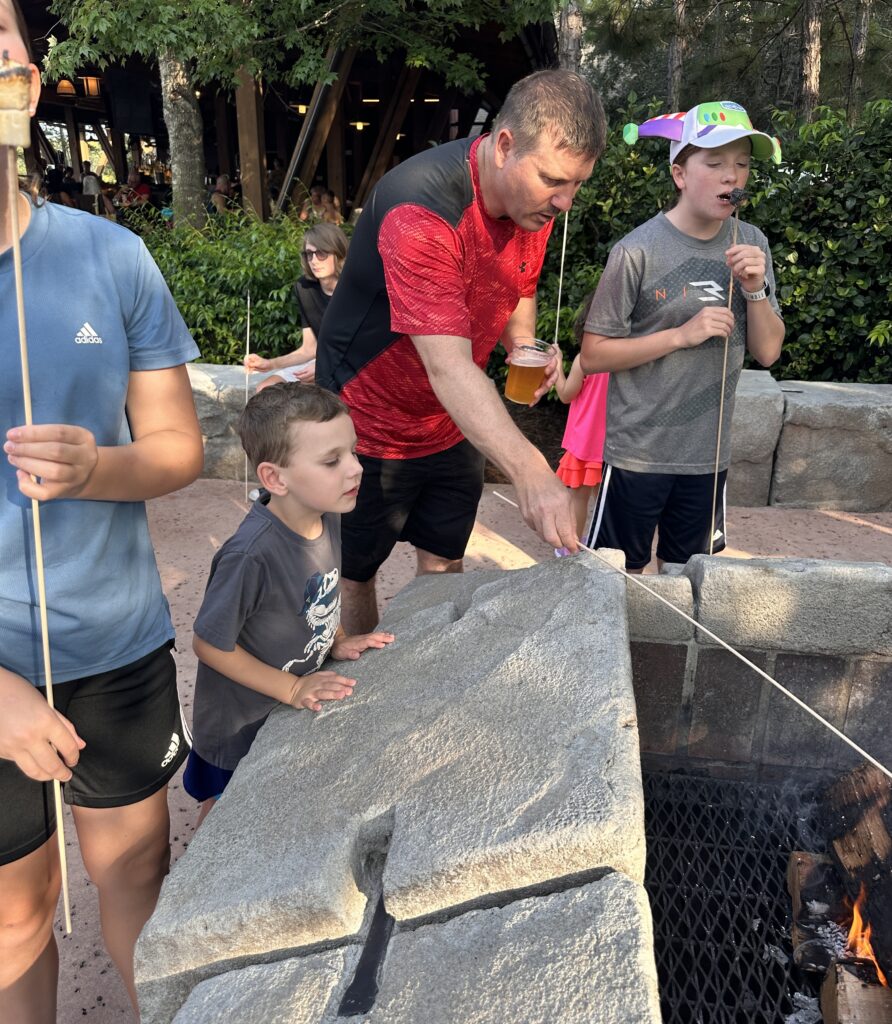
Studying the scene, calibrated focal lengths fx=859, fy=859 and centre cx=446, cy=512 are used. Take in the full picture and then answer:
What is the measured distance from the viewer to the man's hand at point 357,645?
1.88m

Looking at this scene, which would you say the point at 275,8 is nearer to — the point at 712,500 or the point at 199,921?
the point at 712,500

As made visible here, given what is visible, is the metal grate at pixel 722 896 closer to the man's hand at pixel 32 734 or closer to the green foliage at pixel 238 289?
the man's hand at pixel 32 734

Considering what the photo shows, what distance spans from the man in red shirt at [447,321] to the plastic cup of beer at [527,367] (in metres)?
0.04

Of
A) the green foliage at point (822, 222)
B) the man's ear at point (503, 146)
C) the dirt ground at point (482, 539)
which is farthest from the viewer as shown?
the green foliage at point (822, 222)

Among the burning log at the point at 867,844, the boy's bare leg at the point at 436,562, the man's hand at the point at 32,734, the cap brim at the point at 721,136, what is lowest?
the burning log at the point at 867,844

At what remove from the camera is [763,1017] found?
1.56 m

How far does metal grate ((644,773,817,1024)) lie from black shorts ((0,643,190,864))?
1.02 meters

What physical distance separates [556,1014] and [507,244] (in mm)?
1863

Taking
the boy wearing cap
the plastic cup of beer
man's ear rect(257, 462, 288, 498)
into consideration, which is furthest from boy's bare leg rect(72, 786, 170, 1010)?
the boy wearing cap

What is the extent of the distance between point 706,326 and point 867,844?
1505mm

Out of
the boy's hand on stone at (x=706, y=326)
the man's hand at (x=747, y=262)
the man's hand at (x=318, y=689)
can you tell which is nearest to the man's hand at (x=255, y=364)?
the boy's hand on stone at (x=706, y=326)

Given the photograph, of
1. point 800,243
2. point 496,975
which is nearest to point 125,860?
point 496,975

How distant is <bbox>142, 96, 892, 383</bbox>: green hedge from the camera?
528cm

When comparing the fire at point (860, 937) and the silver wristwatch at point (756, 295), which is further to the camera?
the silver wristwatch at point (756, 295)
